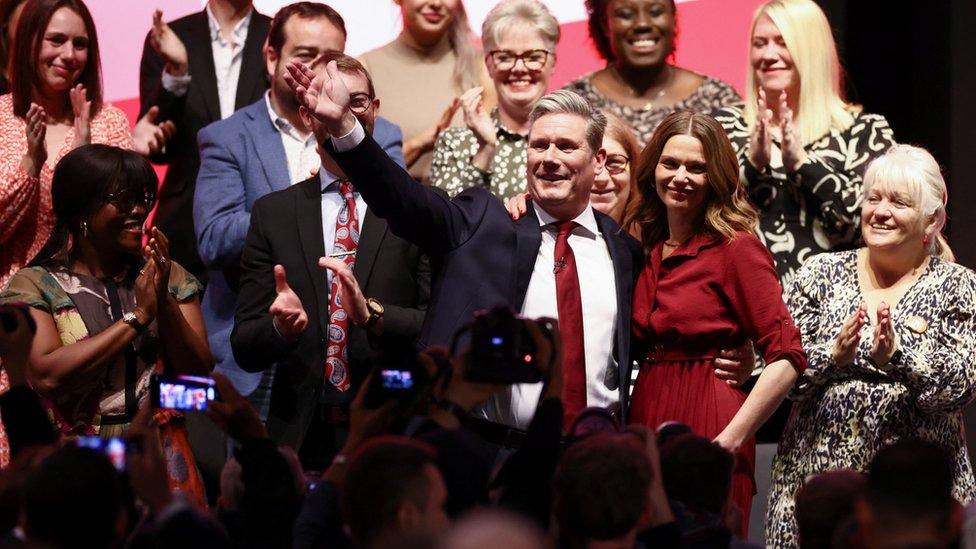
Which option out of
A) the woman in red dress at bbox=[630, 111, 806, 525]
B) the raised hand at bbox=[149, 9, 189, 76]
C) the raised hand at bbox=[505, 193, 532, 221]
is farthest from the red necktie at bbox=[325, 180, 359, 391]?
the raised hand at bbox=[149, 9, 189, 76]

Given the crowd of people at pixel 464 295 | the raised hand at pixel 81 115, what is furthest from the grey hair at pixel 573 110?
the raised hand at pixel 81 115

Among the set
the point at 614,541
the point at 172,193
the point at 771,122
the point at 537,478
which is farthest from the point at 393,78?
the point at 614,541

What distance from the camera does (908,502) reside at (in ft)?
8.63

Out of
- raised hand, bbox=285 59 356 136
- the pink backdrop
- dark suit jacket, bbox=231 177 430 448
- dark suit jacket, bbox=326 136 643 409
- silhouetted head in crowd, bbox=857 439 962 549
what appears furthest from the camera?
the pink backdrop

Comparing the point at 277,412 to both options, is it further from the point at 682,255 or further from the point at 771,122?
the point at 771,122

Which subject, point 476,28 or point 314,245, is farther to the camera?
point 476,28

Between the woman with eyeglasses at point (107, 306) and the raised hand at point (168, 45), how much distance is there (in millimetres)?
1048

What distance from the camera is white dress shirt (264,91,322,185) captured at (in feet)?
15.4

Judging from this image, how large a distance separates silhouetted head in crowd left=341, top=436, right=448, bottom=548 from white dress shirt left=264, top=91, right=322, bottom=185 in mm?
2088

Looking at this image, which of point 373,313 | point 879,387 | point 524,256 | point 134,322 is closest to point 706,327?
point 524,256

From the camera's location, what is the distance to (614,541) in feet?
8.94

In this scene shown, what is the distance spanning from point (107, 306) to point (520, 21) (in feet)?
5.51

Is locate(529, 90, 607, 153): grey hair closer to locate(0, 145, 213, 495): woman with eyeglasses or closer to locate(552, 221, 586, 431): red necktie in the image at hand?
locate(552, 221, 586, 431): red necktie

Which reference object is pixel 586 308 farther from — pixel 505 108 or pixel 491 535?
pixel 491 535
